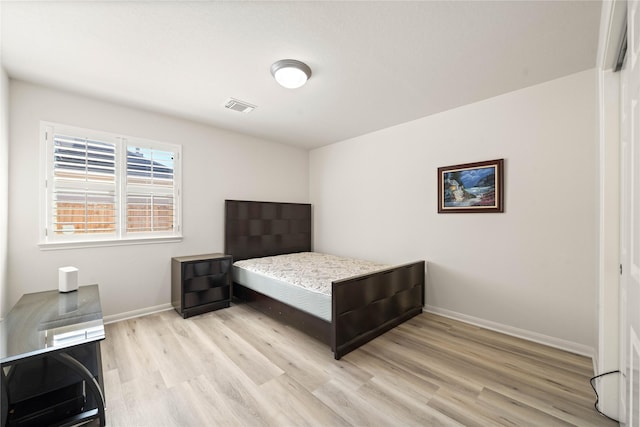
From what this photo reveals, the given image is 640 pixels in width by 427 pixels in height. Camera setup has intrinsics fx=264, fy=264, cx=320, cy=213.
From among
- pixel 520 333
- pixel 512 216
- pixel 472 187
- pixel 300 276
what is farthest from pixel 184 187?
pixel 520 333

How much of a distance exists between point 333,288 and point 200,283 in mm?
1918

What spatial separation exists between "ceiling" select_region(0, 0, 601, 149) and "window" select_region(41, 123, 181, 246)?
53 centimetres

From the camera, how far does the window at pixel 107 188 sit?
269 cm

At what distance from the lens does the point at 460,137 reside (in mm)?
3078

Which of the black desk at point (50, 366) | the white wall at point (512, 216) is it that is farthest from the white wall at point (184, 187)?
the white wall at point (512, 216)

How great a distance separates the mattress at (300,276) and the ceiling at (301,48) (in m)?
1.93

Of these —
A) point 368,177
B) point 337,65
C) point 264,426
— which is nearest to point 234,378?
point 264,426

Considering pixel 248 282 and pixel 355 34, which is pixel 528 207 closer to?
pixel 355 34

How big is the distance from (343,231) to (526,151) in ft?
8.55

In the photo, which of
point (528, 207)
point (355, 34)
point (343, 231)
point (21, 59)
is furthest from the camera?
point (343, 231)

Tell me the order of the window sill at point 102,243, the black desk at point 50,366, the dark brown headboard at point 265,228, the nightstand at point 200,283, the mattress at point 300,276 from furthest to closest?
the dark brown headboard at point 265,228 → the nightstand at point 200,283 → the window sill at point 102,243 → the mattress at point 300,276 → the black desk at point 50,366

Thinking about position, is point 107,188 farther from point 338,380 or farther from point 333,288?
point 338,380

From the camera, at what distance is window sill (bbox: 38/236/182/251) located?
265 cm

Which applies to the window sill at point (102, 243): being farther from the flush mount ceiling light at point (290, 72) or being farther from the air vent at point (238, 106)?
the flush mount ceiling light at point (290, 72)
